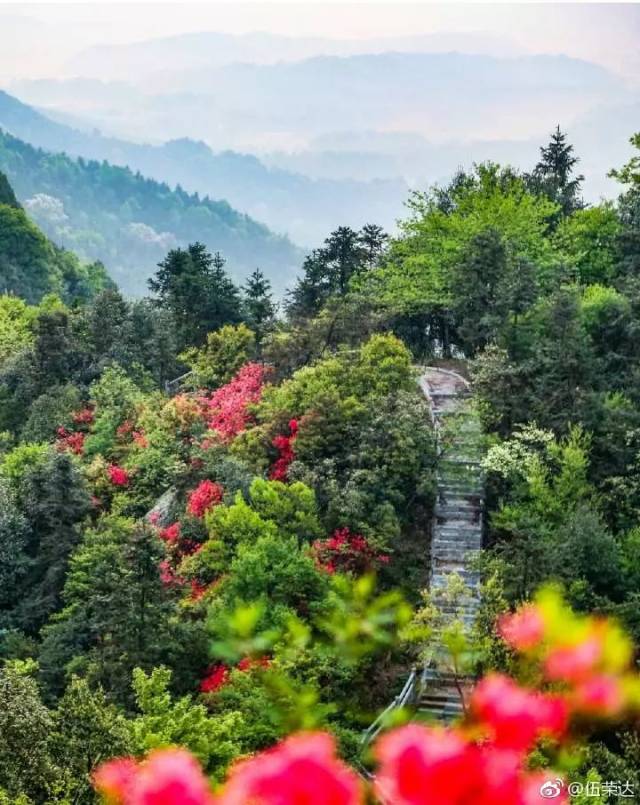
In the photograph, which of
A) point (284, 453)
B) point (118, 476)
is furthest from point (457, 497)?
point (118, 476)

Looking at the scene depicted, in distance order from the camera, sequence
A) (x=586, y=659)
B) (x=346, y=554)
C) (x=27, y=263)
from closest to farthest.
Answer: (x=586, y=659)
(x=346, y=554)
(x=27, y=263)

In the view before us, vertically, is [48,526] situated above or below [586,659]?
below

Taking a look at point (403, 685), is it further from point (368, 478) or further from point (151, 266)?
point (151, 266)

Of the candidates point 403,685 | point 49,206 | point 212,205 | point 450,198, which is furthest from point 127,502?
point 212,205

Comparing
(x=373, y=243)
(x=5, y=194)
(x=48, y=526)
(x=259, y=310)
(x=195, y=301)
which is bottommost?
(x=48, y=526)

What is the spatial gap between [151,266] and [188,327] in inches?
5073

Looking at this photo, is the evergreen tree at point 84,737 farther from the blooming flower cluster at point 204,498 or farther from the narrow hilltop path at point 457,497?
the blooming flower cluster at point 204,498

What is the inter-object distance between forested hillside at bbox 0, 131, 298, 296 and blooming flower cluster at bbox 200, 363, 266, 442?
4474 inches

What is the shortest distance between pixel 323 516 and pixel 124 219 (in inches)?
6066

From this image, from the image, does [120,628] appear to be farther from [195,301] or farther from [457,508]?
[195,301]

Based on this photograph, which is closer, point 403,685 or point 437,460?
point 403,685

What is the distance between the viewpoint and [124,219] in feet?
526

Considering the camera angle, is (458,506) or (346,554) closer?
(346,554)

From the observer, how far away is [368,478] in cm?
1538
